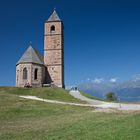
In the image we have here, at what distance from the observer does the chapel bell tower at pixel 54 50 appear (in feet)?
216

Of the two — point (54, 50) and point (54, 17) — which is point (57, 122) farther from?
point (54, 17)

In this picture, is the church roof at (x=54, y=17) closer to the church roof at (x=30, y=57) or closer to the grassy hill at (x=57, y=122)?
the church roof at (x=30, y=57)

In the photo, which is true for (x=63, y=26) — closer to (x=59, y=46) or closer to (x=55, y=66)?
(x=59, y=46)

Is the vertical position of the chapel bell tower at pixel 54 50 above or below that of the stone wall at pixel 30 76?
above

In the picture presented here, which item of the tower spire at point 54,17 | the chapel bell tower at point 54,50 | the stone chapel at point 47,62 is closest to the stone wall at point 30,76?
the stone chapel at point 47,62

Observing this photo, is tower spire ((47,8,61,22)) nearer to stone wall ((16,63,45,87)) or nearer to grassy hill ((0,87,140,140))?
stone wall ((16,63,45,87))

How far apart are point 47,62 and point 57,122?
47466mm

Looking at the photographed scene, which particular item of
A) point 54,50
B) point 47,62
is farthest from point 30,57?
point 54,50

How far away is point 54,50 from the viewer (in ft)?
218

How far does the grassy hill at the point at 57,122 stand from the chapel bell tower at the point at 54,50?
545 inches

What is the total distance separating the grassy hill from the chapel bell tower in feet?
45.4

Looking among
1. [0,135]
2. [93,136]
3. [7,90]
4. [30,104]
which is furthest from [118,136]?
[7,90]

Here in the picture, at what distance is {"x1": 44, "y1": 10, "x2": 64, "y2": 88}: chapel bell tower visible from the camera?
65.9m

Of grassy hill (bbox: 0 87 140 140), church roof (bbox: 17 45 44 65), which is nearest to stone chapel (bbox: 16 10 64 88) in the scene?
church roof (bbox: 17 45 44 65)
